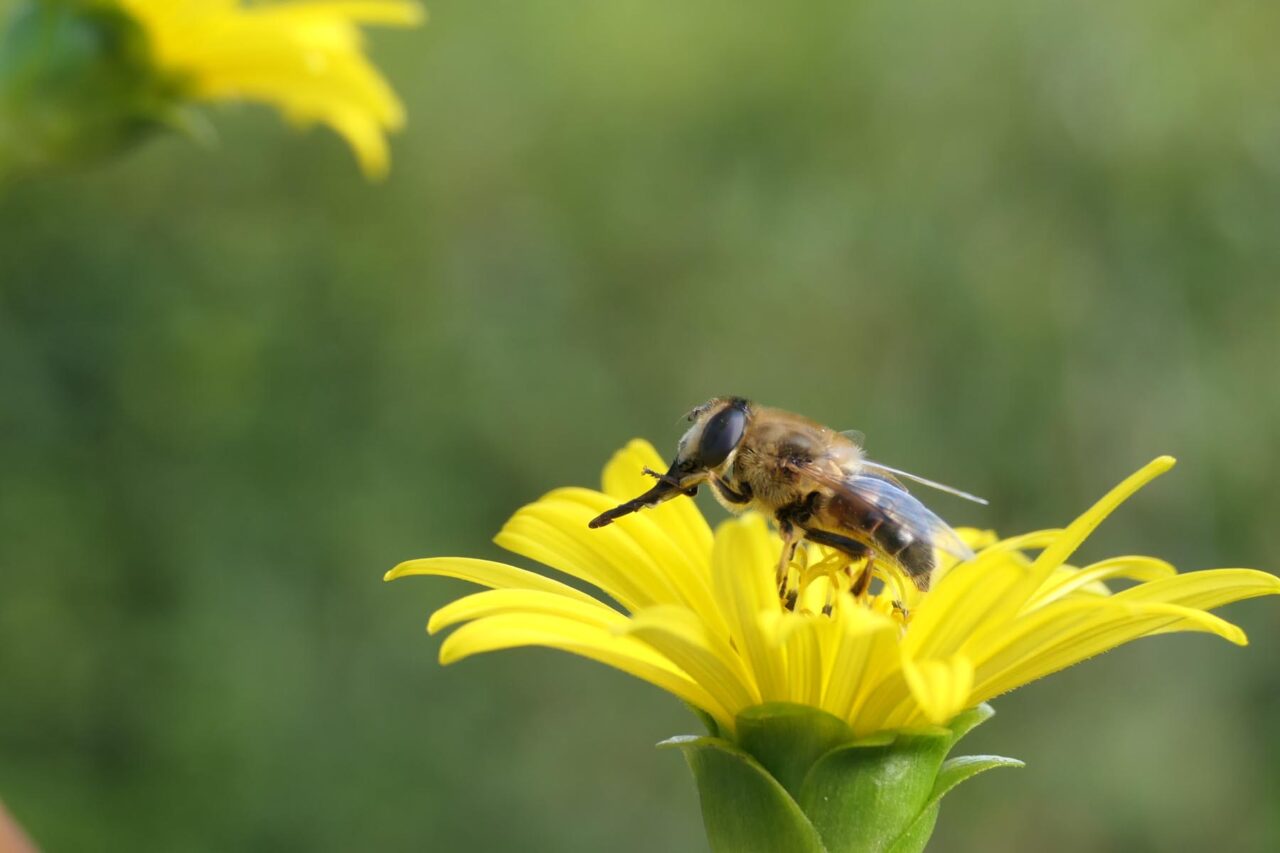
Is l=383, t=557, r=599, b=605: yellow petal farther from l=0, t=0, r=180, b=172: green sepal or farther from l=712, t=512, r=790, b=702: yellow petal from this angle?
l=0, t=0, r=180, b=172: green sepal

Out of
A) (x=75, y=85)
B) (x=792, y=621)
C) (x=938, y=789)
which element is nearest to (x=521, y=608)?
(x=792, y=621)

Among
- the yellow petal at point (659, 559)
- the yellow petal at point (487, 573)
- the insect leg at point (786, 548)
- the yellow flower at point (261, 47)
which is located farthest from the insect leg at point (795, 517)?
the yellow flower at point (261, 47)

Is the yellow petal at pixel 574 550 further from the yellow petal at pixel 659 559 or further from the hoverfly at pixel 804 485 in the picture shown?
the hoverfly at pixel 804 485

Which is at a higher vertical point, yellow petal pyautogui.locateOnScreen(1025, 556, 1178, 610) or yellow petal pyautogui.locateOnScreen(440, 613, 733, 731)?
yellow petal pyautogui.locateOnScreen(440, 613, 733, 731)

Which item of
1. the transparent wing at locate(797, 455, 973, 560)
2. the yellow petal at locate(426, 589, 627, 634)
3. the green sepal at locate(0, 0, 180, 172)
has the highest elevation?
the green sepal at locate(0, 0, 180, 172)

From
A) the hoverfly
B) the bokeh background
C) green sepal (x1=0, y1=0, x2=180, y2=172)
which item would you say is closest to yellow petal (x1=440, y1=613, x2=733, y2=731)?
the hoverfly

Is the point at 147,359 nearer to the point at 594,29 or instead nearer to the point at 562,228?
the point at 562,228
